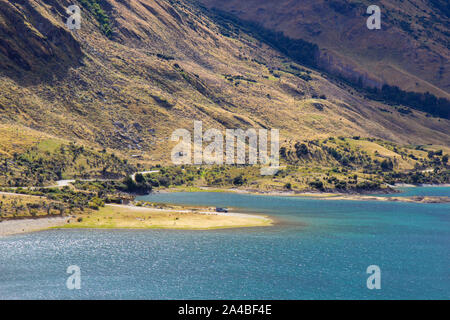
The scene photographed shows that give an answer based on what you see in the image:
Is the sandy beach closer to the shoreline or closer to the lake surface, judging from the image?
the shoreline

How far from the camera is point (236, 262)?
85.0 metres

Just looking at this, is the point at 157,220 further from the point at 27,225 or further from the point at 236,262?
the point at 236,262

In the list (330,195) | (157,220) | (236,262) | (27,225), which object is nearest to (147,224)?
(157,220)

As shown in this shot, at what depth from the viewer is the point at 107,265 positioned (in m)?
81.4

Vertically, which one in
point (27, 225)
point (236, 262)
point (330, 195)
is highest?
point (330, 195)

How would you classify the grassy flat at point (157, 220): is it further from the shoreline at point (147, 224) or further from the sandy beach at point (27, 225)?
the sandy beach at point (27, 225)

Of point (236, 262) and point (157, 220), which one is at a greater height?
point (157, 220)

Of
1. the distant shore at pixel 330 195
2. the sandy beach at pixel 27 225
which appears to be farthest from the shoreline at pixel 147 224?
the distant shore at pixel 330 195

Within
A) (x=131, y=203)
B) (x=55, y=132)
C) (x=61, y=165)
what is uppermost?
(x=55, y=132)

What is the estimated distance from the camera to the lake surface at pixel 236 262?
2798 inches

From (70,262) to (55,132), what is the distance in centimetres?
12062
